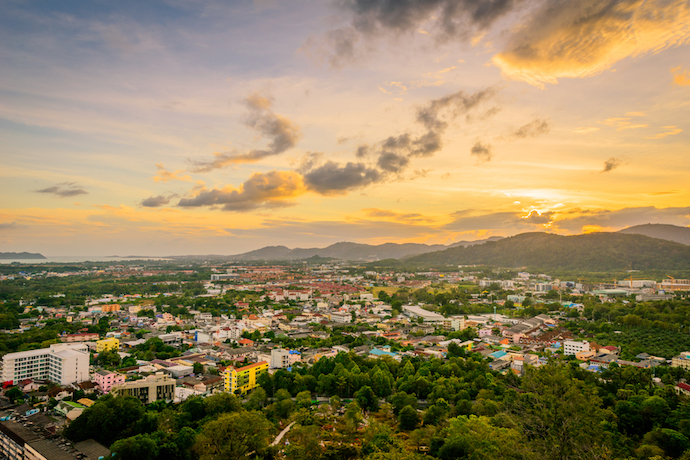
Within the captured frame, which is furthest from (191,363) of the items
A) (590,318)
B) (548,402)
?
(590,318)

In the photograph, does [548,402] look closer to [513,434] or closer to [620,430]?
[513,434]

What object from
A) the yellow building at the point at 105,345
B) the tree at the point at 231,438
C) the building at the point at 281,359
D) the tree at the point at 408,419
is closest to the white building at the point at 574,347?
the tree at the point at 408,419

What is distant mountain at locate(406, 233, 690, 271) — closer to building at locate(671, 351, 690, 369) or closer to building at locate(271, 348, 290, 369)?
building at locate(671, 351, 690, 369)

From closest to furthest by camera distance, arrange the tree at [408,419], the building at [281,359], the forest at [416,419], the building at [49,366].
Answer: the forest at [416,419]
the tree at [408,419]
the building at [49,366]
the building at [281,359]

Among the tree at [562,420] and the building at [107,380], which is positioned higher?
the tree at [562,420]

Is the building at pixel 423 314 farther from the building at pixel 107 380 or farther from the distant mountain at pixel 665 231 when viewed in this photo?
the distant mountain at pixel 665 231
